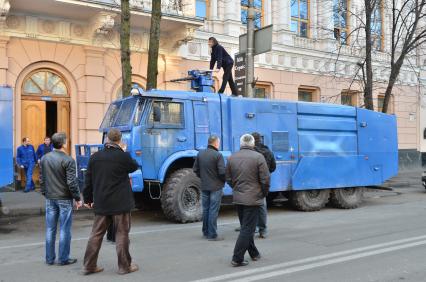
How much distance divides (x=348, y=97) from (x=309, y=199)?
13823 mm

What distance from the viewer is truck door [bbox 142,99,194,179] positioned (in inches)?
398

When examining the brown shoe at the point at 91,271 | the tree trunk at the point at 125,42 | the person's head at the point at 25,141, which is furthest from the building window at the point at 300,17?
the brown shoe at the point at 91,271

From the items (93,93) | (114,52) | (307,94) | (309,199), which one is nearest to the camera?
(309,199)

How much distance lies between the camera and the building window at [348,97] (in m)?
24.4

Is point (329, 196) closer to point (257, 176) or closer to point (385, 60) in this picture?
point (257, 176)

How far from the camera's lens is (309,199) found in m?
12.4

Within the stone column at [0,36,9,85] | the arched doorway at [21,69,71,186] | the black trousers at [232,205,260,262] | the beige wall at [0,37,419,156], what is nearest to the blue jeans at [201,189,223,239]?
the black trousers at [232,205,260,262]

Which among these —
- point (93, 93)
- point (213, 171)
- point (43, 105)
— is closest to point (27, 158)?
point (43, 105)

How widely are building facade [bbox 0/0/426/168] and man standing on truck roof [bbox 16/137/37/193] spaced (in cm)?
81

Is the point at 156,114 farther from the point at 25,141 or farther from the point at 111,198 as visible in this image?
the point at 25,141

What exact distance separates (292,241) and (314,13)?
17079mm

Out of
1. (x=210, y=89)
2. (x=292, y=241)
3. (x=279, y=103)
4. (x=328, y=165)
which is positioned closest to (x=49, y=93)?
(x=210, y=89)

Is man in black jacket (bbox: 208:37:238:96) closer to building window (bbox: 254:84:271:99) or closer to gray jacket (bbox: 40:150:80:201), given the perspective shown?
gray jacket (bbox: 40:150:80:201)

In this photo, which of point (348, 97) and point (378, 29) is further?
point (348, 97)
